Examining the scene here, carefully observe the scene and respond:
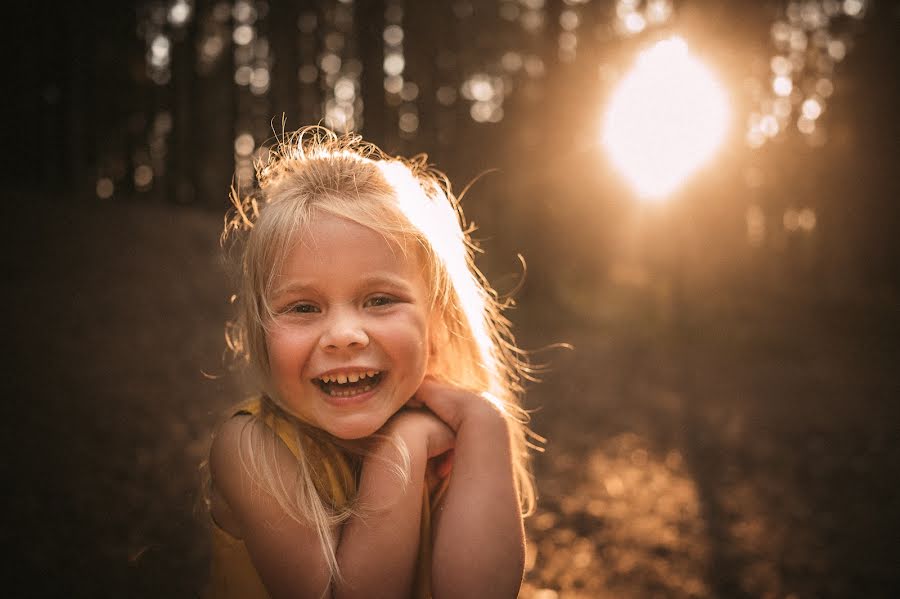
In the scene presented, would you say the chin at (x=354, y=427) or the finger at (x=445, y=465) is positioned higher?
the chin at (x=354, y=427)

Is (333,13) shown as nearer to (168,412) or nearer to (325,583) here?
(168,412)

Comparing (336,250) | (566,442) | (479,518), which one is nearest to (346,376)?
(336,250)

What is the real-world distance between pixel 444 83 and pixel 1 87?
9.68 meters

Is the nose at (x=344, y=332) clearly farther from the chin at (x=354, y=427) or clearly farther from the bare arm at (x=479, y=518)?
the bare arm at (x=479, y=518)

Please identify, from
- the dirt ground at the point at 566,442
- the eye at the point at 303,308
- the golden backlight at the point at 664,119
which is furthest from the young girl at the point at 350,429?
the golden backlight at the point at 664,119

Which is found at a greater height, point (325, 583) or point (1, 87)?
point (1, 87)

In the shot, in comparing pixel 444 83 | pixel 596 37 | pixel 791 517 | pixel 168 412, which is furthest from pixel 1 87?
pixel 791 517

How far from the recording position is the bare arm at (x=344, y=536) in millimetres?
1223

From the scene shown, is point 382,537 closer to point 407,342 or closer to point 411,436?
point 411,436

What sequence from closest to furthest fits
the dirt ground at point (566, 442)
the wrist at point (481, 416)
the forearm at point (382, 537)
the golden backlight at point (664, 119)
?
the forearm at point (382, 537)
the wrist at point (481, 416)
the dirt ground at point (566, 442)
the golden backlight at point (664, 119)

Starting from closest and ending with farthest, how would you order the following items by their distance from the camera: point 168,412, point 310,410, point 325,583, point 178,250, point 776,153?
point 325,583
point 310,410
point 168,412
point 178,250
point 776,153

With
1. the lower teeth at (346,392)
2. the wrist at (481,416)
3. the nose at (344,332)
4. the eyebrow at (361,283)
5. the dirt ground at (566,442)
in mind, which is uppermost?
Result: the eyebrow at (361,283)

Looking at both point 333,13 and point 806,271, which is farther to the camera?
point 333,13

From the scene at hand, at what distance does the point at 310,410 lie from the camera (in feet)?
4.42
